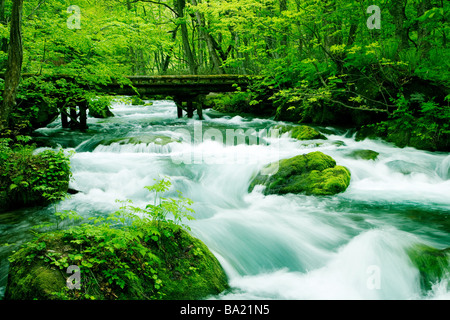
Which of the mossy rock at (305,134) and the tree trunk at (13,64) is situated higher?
the tree trunk at (13,64)

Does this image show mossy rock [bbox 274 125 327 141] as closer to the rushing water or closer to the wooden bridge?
the rushing water

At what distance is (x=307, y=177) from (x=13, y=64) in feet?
23.0

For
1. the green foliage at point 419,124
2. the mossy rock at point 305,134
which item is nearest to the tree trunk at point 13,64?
the mossy rock at point 305,134

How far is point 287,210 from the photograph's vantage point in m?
6.05

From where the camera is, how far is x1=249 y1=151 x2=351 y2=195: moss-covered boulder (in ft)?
22.0

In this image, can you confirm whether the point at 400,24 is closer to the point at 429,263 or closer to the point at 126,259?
the point at 429,263

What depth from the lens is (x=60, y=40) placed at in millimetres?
8000

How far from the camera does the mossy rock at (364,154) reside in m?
8.54

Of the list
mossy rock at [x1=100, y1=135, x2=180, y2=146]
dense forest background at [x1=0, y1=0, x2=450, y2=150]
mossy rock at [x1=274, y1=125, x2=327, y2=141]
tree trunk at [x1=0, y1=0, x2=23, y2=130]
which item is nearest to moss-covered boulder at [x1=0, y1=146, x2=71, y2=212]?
tree trunk at [x1=0, y1=0, x2=23, y2=130]

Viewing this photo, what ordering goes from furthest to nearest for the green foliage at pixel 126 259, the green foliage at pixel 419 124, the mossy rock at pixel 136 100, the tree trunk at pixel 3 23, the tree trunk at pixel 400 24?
the mossy rock at pixel 136 100
the tree trunk at pixel 400 24
the tree trunk at pixel 3 23
the green foliage at pixel 419 124
the green foliage at pixel 126 259

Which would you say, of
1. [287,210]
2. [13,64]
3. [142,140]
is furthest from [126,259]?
[142,140]

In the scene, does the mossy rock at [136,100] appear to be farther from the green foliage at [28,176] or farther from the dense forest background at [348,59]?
the green foliage at [28,176]

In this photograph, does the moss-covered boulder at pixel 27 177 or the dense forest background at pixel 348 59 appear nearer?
the moss-covered boulder at pixel 27 177

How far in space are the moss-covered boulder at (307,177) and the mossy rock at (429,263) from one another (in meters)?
2.66
